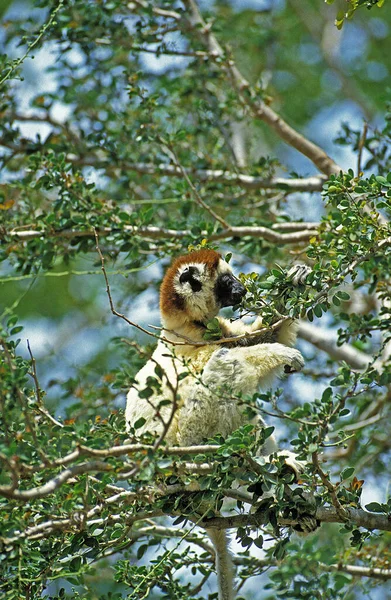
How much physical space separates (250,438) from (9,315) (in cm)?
123

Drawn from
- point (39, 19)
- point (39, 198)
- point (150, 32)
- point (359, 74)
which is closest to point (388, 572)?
point (39, 198)

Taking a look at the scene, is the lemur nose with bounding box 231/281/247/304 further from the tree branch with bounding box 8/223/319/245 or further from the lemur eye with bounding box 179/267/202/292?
the tree branch with bounding box 8/223/319/245

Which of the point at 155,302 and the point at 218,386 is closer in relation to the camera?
the point at 218,386

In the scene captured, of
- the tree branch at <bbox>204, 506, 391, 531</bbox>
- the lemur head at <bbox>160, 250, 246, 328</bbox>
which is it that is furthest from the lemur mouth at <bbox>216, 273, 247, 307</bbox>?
the tree branch at <bbox>204, 506, 391, 531</bbox>

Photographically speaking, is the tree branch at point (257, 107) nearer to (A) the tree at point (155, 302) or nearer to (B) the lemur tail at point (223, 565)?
(A) the tree at point (155, 302)

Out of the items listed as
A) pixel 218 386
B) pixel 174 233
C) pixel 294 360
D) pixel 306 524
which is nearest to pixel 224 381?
pixel 218 386

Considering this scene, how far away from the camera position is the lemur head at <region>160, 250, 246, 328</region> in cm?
498

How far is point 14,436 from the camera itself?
329 centimetres

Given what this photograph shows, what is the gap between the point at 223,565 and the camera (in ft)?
13.7

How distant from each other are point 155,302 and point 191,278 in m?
1.76

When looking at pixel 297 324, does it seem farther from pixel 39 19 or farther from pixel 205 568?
pixel 39 19

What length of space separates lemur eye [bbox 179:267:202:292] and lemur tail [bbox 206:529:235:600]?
157 cm

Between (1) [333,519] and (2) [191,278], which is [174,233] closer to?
(2) [191,278]

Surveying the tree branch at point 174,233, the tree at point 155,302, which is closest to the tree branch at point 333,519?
the tree at point 155,302
